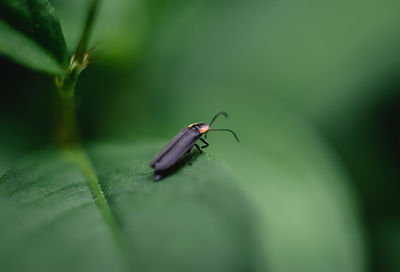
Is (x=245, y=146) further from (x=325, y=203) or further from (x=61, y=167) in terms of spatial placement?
(x=61, y=167)

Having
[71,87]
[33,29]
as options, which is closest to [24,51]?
[33,29]

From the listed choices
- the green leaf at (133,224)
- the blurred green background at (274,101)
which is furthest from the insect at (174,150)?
the blurred green background at (274,101)

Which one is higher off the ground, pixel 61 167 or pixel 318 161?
pixel 61 167

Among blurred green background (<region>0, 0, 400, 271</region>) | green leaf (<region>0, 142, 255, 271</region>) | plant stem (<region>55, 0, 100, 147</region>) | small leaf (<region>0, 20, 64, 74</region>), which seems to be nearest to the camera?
green leaf (<region>0, 142, 255, 271</region>)

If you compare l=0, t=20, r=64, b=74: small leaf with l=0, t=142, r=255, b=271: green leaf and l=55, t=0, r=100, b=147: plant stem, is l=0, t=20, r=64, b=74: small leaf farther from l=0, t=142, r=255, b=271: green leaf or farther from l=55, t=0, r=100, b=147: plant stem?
l=0, t=142, r=255, b=271: green leaf

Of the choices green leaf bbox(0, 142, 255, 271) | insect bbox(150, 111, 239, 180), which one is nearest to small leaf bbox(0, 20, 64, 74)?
green leaf bbox(0, 142, 255, 271)

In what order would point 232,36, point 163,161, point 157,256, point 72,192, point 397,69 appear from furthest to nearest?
1. point 232,36
2. point 397,69
3. point 163,161
4. point 72,192
5. point 157,256

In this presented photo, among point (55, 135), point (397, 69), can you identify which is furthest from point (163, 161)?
point (397, 69)

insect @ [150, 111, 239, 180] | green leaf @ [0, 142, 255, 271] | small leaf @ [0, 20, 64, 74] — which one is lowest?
green leaf @ [0, 142, 255, 271]
